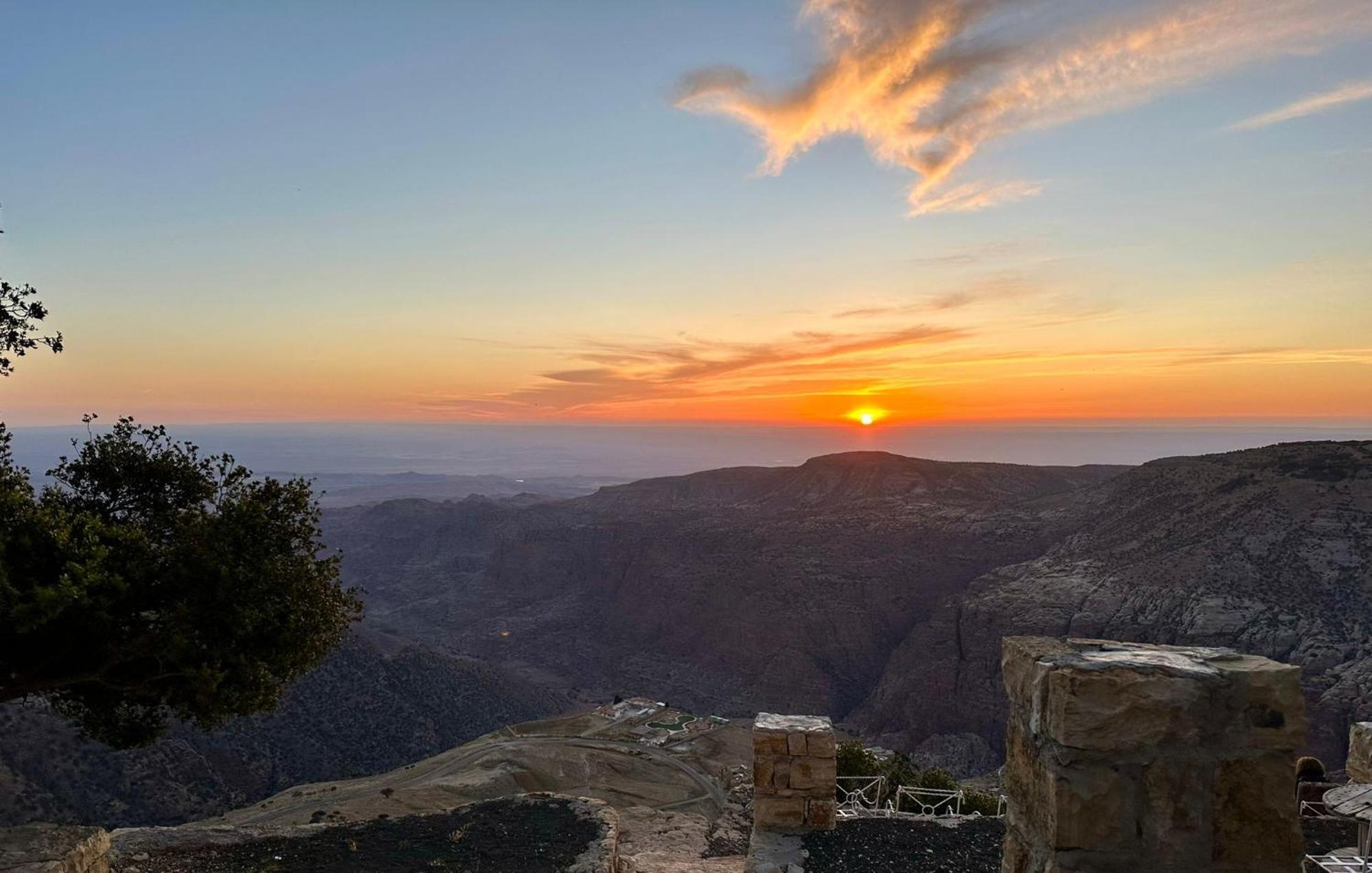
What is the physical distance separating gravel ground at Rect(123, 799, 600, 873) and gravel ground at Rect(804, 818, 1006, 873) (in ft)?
19.7

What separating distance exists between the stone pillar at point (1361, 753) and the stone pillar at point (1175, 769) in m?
8.78

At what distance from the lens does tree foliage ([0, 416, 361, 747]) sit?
10.9 m

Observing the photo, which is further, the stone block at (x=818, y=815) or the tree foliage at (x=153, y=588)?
the tree foliage at (x=153, y=588)

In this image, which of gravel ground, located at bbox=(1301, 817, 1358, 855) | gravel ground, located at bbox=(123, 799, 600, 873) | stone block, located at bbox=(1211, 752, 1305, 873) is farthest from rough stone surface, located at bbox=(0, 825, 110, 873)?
gravel ground, located at bbox=(1301, 817, 1358, 855)

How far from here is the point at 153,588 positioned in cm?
1198

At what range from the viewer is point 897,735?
57500 mm

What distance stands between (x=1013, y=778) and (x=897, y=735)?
197 feet

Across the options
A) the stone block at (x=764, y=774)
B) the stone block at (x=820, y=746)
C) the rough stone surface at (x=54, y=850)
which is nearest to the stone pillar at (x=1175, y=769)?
the stone block at (x=820, y=746)

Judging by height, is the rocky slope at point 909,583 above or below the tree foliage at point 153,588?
below

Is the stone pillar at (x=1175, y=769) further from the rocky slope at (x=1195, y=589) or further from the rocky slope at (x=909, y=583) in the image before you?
the rocky slope at (x=909, y=583)

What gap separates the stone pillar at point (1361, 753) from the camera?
30.8 feet

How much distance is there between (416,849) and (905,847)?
31.0 ft

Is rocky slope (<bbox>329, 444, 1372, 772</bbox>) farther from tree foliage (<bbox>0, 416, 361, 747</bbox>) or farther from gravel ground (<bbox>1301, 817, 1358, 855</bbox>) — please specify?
tree foliage (<bbox>0, 416, 361, 747</bbox>)

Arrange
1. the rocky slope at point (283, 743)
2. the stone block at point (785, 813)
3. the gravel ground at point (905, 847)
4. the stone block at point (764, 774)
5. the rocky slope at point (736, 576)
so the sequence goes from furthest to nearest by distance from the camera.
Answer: the rocky slope at point (736, 576) → the rocky slope at point (283, 743) → the stone block at point (764, 774) → the stone block at point (785, 813) → the gravel ground at point (905, 847)
